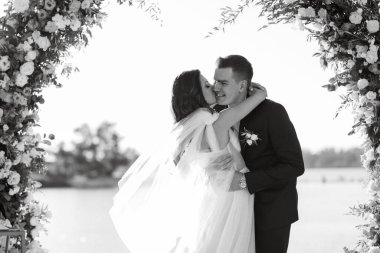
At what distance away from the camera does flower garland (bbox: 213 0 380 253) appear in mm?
4973

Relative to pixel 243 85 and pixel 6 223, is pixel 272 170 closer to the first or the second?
pixel 243 85

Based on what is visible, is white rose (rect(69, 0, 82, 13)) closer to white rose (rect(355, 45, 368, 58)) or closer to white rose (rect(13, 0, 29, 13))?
white rose (rect(13, 0, 29, 13))

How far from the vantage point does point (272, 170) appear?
484cm

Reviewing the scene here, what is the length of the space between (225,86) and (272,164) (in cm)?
66

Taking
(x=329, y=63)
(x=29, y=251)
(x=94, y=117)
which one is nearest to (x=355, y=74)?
(x=329, y=63)

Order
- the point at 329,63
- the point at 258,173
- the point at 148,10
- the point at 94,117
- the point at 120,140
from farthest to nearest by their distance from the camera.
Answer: the point at 94,117, the point at 120,140, the point at 148,10, the point at 329,63, the point at 258,173

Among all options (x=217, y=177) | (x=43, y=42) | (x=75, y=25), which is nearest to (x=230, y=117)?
(x=217, y=177)

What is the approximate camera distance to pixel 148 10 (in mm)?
5805

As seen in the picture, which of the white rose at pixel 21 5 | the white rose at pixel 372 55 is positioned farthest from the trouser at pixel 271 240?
the white rose at pixel 21 5

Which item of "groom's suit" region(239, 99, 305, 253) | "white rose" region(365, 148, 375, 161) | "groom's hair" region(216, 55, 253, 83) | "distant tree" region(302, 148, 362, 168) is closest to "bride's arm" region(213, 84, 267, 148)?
"groom's suit" region(239, 99, 305, 253)

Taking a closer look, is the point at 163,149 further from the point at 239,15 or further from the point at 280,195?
the point at 239,15

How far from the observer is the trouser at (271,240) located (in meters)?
4.88

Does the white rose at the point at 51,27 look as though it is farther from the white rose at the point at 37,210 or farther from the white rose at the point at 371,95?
the white rose at the point at 371,95

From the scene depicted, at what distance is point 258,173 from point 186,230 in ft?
2.15
